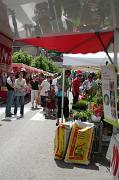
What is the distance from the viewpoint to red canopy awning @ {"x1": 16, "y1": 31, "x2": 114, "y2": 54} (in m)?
7.75

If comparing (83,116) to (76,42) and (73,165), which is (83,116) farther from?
(76,42)

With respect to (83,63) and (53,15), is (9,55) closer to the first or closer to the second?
(53,15)

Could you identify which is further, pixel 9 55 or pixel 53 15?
pixel 53 15

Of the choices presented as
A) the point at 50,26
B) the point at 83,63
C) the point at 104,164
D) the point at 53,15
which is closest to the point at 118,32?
the point at 50,26

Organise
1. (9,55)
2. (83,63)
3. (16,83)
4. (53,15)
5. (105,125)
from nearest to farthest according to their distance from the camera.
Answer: (9,55) → (53,15) → (105,125) → (83,63) → (16,83)

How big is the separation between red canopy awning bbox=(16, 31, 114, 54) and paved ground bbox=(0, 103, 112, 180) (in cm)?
232

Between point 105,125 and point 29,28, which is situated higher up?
point 29,28

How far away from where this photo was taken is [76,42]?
8812 millimetres

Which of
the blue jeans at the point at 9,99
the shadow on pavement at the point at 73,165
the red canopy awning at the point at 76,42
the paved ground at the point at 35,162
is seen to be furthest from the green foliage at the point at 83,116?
the blue jeans at the point at 9,99

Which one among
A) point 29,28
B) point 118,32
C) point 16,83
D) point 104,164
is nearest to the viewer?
point 29,28

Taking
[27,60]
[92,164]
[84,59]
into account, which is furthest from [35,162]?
[27,60]

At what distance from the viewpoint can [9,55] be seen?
3.56 m

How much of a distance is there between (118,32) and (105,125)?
12.1 ft

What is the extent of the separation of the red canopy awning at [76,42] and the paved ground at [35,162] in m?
2.32
